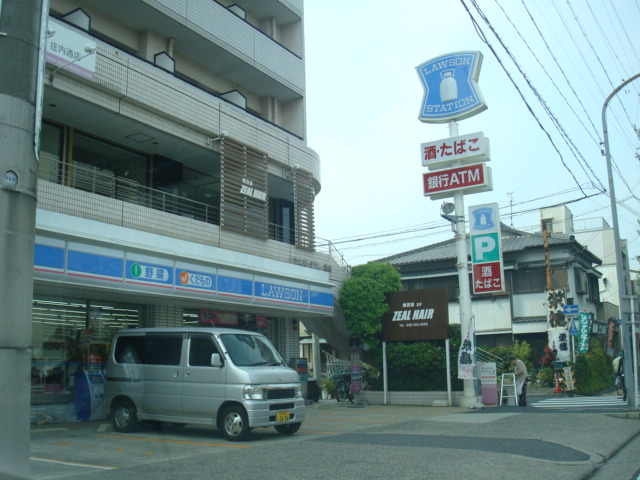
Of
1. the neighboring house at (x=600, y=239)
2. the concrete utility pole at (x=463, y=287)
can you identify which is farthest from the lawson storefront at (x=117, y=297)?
the neighboring house at (x=600, y=239)

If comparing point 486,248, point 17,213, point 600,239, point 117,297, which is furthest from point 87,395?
point 600,239

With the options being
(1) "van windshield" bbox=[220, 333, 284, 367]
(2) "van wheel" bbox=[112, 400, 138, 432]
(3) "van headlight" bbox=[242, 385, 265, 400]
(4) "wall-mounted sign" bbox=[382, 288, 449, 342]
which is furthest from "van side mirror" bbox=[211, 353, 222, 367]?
(4) "wall-mounted sign" bbox=[382, 288, 449, 342]

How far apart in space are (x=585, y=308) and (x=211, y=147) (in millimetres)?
25366

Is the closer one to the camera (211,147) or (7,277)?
(7,277)

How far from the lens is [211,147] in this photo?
675 inches

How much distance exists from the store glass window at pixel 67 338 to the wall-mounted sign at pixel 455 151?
399 inches

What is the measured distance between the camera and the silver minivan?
11.5 metres

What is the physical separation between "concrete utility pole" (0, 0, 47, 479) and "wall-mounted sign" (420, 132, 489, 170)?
16247 mm

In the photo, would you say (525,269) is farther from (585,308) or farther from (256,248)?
(256,248)

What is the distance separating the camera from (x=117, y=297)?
15055 millimetres

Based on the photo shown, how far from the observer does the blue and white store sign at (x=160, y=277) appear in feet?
39.3

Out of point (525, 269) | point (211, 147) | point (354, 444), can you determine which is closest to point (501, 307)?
Answer: point (525, 269)

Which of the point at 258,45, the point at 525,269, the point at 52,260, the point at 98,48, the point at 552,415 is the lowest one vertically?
the point at 552,415

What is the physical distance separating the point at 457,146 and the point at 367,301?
554 centimetres
